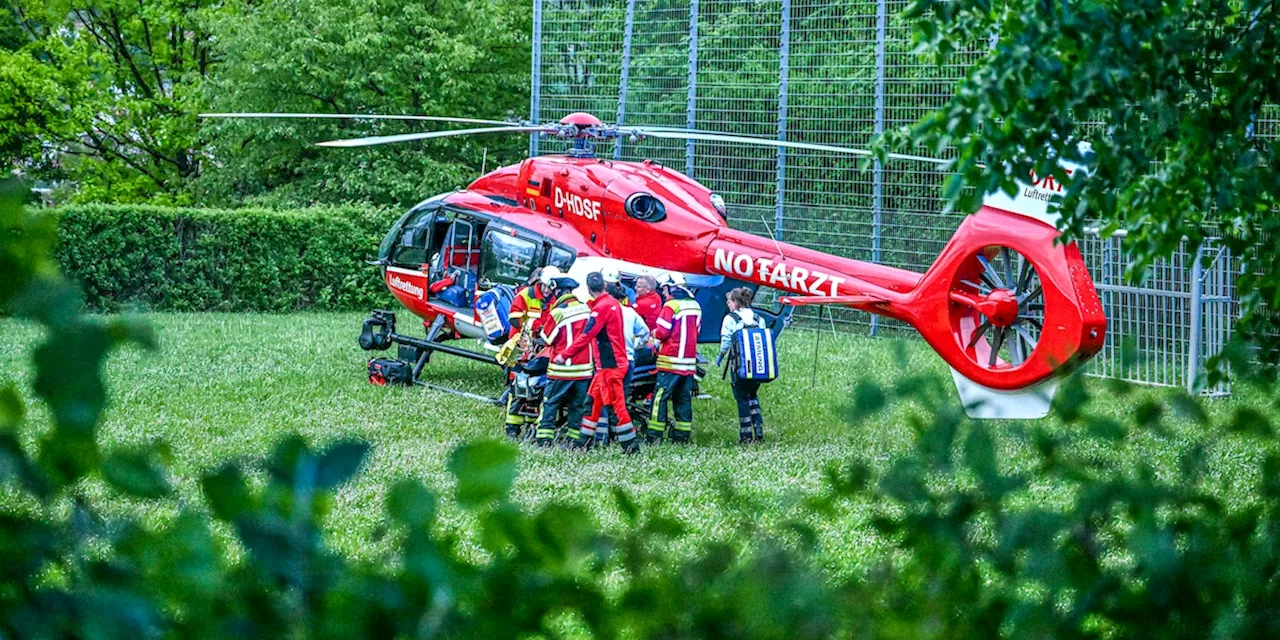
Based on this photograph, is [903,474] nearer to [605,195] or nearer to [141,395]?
[605,195]

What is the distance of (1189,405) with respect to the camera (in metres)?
2.08

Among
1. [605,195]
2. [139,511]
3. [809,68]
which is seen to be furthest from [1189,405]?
[809,68]

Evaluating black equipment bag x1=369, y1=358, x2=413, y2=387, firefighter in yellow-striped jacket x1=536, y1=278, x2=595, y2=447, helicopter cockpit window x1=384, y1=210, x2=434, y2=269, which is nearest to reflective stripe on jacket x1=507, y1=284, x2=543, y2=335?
firefighter in yellow-striped jacket x1=536, y1=278, x2=595, y2=447

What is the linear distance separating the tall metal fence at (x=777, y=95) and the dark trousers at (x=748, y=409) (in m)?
7.45

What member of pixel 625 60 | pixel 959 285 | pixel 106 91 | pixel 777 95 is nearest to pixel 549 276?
A: pixel 959 285

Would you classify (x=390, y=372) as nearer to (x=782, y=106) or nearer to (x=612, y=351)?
(x=612, y=351)

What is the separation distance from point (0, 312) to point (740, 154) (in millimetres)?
20839

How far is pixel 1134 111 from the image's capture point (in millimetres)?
3084

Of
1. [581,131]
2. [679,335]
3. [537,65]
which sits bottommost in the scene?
[679,335]

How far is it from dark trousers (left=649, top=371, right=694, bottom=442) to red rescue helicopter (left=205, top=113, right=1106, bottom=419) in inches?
42.4

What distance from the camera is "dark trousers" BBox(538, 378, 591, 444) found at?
425 inches

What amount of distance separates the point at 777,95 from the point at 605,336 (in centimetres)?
1202

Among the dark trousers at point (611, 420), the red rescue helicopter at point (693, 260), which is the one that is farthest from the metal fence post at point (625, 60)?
the dark trousers at point (611, 420)

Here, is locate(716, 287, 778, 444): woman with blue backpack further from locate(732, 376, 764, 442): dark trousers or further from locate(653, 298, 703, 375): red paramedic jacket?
locate(653, 298, 703, 375): red paramedic jacket
